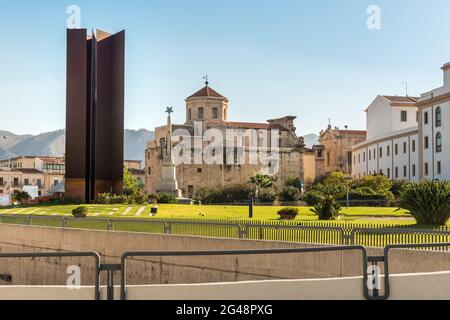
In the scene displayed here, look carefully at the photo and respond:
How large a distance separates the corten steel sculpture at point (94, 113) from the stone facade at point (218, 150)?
4933 cm

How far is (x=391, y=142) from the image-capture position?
96.4 metres

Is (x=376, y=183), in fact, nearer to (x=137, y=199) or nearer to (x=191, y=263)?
(x=137, y=199)

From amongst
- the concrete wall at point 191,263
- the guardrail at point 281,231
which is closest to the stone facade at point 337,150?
the guardrail at point 281,231

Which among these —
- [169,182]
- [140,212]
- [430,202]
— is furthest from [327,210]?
[169,182]

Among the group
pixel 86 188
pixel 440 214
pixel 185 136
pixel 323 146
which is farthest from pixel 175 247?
pixel 323 146

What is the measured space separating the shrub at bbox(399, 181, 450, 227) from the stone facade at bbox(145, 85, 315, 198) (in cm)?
8061

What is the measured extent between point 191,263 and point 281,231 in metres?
4.84

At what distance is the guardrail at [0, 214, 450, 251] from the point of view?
19.6 m

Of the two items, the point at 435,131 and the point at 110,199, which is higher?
the point at 435,131

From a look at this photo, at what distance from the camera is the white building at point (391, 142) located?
88.8 metres

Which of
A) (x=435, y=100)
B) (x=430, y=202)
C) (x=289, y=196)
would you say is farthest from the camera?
(x=289, y=196)
